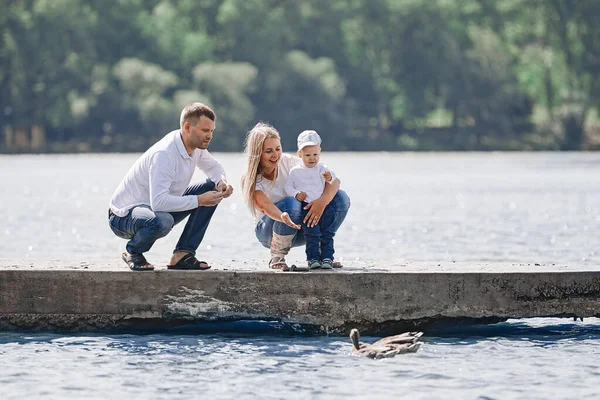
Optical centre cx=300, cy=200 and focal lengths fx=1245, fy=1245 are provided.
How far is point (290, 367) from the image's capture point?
9320mm

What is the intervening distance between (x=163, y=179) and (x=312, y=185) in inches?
48.4

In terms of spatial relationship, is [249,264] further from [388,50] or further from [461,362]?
[388,50]

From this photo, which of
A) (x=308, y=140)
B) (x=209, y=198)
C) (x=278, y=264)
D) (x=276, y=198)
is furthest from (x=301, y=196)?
(x=209, y=198)

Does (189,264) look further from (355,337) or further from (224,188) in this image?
(355,337)

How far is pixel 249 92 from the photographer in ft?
299

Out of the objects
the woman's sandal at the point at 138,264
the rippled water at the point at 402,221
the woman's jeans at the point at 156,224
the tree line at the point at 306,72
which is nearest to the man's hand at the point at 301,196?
the woman's jeans at the point at 156,224

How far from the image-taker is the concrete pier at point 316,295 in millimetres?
10125

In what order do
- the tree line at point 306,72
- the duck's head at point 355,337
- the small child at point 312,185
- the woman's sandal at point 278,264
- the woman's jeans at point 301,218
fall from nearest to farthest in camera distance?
the duck's head at point 355,337
the small child at point 312,185
the woman's jeans at point 301,218
the woman's sandal at point 278,264
the tree line at point 306,72

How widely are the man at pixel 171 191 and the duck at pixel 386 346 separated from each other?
5.16 ft

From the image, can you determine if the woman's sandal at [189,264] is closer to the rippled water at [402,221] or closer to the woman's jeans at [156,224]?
the woman's jeans at [156,224]

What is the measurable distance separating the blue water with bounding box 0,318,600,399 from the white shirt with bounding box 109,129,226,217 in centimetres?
117

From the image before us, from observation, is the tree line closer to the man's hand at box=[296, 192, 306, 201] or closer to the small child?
the small child

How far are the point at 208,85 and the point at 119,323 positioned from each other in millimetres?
78292

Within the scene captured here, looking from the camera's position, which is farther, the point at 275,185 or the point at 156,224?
the point at 275,185
